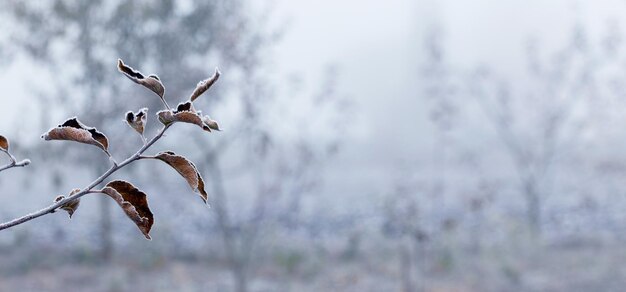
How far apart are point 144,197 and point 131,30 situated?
736cm

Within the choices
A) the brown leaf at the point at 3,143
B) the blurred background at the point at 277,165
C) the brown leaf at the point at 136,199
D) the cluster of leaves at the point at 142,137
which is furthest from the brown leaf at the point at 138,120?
the blurred background at the point at 277,165

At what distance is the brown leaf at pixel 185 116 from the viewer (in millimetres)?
1140

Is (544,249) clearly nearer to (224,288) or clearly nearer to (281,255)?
(281,255)

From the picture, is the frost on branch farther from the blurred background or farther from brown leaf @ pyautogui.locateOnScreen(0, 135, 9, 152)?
the blurred background

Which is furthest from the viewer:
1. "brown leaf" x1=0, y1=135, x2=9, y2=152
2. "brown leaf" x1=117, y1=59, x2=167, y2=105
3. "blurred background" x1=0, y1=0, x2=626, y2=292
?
"blurred background" x1=0, y1=0, x2=626, y2=292

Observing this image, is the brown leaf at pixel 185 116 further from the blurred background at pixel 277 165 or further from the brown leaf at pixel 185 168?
the blurred background at pixel 277 165

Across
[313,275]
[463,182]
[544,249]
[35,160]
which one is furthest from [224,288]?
[463,182]

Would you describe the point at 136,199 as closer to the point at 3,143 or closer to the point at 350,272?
the point at 3,143

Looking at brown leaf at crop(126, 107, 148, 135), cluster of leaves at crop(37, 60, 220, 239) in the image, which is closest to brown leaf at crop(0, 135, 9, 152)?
Answer: cluster of leaves at crop(37, 60, 220, 239)

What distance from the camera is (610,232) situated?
11500 mm

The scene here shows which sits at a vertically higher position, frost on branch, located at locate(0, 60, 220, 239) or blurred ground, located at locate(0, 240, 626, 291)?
blurred ground, located at locate(0, 240, 626, 291)

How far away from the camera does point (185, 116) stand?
3.76 feet

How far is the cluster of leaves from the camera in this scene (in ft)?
3.75

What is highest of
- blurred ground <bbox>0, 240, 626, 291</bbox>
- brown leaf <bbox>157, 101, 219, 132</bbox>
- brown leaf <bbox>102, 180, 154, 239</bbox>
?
blurred ground <bbox>0, 240, 626, 291</bbox>
